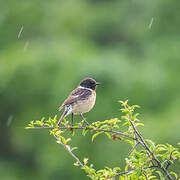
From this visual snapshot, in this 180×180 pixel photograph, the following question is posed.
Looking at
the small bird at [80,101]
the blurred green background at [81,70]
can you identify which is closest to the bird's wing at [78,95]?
the small bird at [80,101]

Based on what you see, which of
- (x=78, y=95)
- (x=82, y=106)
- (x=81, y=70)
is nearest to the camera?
(x=82, y=106)

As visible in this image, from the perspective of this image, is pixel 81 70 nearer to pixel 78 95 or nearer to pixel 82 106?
pixel 78 95

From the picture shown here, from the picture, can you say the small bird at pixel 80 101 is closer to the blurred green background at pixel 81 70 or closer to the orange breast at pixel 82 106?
the orange breast at pixel 82 106

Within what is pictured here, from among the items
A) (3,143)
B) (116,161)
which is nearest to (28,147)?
(3,143)

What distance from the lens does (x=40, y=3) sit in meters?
→ 18.0

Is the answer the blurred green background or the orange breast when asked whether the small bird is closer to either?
the orange breast

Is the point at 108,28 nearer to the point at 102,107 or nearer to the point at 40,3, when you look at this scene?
the point at 40,3

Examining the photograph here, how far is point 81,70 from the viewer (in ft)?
43.9

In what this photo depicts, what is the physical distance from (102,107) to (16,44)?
521cm

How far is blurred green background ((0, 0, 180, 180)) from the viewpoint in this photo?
13148mm

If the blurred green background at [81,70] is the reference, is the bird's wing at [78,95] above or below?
above

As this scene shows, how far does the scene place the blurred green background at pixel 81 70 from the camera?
13.1m

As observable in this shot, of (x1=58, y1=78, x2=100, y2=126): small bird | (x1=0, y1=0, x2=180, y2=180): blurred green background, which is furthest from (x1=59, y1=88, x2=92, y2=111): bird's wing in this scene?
(x1=0, y1=0, x2=180, y2=180): blurred green background

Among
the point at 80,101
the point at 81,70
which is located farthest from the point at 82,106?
the point at 81,70
